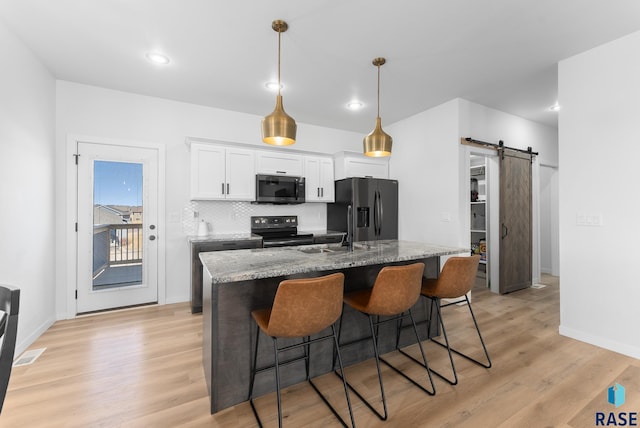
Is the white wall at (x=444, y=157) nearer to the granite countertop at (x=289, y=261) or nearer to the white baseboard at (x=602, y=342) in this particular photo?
the white baseboard at (x=602, y=342)

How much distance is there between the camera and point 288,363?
197cm

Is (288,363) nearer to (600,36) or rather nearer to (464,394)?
(464,394)

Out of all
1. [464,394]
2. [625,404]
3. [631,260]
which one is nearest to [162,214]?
[464,394]

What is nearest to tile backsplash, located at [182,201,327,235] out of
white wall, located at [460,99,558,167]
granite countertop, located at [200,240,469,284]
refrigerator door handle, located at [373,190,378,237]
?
refrigerator door handle, located at [373,190,378,237]

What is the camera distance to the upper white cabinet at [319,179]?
454 centimetres

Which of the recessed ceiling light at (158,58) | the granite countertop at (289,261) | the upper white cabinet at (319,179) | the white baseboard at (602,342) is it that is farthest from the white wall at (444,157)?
the recessed ceiling light at (158,58)

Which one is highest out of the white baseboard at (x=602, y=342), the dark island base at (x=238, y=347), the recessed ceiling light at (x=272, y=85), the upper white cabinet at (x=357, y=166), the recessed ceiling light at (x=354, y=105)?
the recessed ceiling light at (x=354, y=105)

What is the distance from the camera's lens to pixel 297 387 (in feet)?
6.68

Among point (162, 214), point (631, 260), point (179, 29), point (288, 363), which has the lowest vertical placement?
point (288, 363)

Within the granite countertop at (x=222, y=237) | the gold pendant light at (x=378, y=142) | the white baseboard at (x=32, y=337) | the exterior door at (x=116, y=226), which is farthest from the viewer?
the granite countertop at (x=222, y=237)

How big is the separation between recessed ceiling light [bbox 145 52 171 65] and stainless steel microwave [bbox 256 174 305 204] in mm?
1693

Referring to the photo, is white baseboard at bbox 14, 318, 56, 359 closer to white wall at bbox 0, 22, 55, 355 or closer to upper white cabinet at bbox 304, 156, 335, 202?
white wall at bbox 0, 22, 55, 355

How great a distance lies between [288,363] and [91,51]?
3.30m

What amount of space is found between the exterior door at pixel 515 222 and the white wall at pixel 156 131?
382 centimetres
